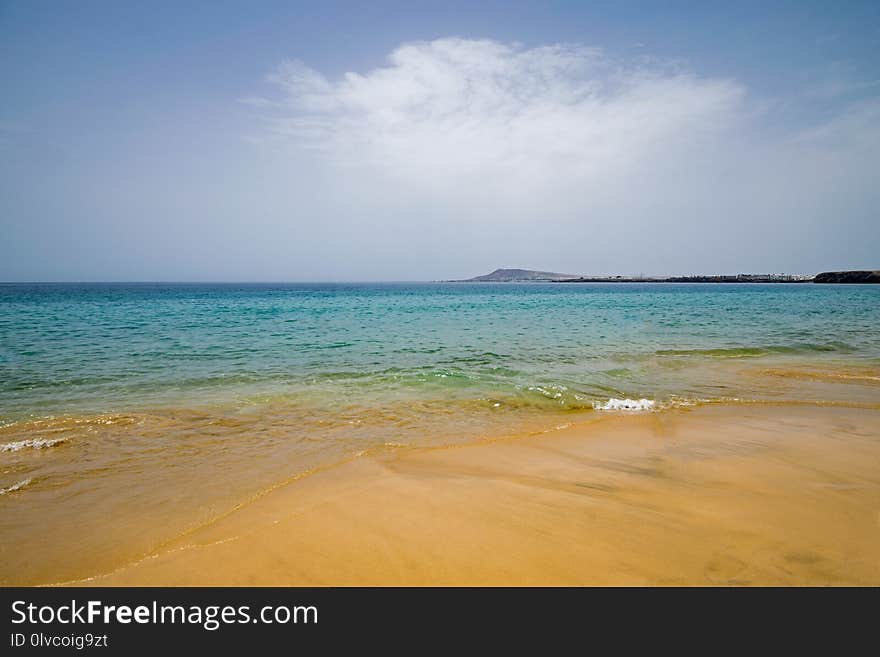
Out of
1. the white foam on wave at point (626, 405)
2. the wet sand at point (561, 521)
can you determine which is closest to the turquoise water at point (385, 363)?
the white foam on wave at point (626, 405)

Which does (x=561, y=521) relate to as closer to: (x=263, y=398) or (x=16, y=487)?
(x=16, y=487)

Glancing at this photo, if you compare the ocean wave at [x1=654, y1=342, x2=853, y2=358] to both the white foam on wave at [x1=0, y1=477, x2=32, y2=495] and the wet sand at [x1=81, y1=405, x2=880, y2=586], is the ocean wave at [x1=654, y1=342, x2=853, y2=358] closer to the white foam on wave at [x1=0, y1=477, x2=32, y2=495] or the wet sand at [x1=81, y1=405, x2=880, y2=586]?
the wet sand at [x1=81, y1=405, x2=880, y2=586]

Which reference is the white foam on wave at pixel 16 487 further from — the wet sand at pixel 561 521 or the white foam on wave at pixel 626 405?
the white foam on wave at pixel 626 405

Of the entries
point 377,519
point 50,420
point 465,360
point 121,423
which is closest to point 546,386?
point 465,360

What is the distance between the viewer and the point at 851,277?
11325cm

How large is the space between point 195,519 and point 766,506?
5022mm

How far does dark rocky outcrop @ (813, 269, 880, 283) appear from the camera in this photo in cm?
10469

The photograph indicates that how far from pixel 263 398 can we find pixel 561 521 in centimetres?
660

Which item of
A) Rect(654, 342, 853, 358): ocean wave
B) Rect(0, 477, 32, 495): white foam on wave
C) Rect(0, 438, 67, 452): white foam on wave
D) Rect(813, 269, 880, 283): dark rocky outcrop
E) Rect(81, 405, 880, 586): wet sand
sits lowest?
Rect(0, 477, 32, 495): white foam on wave

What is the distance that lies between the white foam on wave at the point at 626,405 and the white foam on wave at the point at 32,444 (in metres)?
8.34

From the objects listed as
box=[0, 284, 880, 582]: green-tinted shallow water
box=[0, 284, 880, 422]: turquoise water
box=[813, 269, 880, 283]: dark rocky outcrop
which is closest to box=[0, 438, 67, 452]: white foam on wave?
box=[0, 284, 880, 582]: green-tinted shallow water

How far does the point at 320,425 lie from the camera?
6.52 metres

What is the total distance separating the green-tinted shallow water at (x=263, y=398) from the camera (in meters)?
3.92

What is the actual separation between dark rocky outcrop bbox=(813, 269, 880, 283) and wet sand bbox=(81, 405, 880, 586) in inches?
5727
